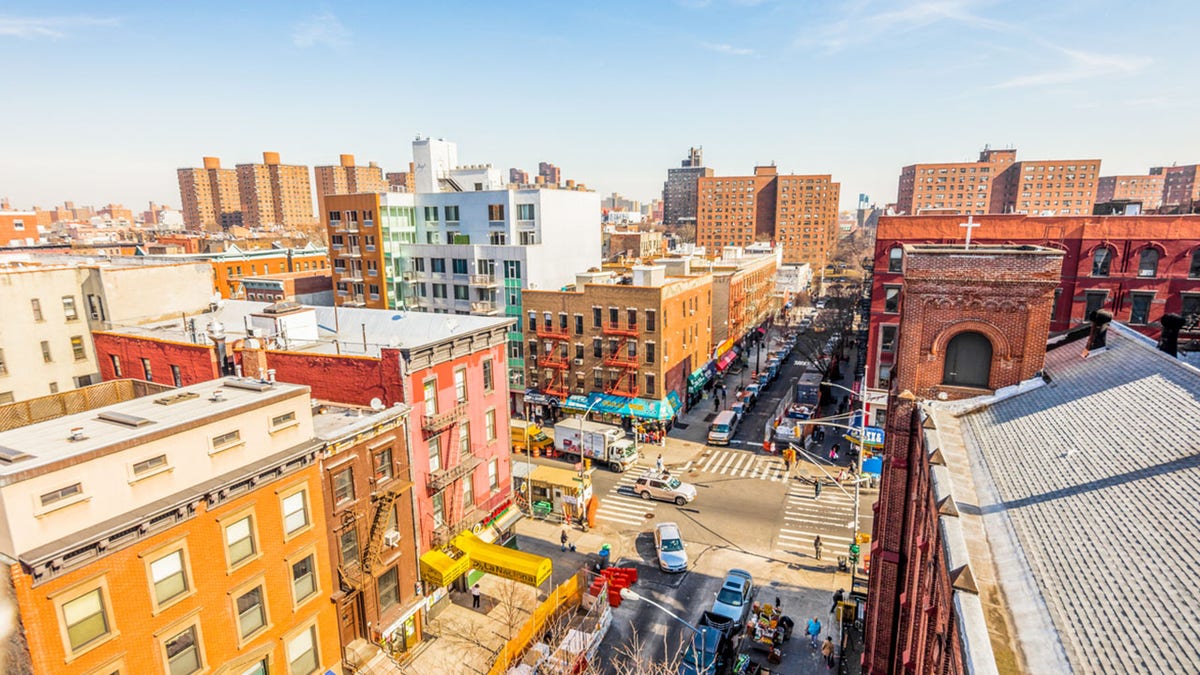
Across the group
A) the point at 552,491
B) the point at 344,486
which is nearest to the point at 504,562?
the point at 344,486

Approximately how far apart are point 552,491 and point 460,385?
12.1 meters

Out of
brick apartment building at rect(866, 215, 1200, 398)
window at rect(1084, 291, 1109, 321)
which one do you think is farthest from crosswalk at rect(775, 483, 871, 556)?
window at rect(1084, 291, 1109, 321)

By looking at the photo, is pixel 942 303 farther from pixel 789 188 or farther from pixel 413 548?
pixel 789 188

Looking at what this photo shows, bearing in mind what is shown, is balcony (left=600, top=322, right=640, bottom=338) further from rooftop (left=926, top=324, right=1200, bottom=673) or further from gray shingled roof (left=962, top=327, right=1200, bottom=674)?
gray shingled roof (left=962, top=327, right=1200, bottom=674)

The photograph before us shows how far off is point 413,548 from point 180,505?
35.4ft

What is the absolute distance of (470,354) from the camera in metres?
28.9

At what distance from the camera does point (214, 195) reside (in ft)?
618

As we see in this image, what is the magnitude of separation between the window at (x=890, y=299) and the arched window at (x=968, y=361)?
2549 centimetres

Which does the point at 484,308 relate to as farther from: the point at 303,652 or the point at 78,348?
the point at 303,652

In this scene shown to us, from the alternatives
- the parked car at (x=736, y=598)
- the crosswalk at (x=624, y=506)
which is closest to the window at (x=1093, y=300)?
the parked car at (x=736, y=598)

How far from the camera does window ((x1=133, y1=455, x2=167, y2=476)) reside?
16.1m

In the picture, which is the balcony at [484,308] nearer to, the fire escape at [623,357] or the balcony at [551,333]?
the balcony at [551,333]

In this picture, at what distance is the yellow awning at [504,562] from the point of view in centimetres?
2522

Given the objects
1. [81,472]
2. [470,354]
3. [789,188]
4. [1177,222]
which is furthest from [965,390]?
[789,188]
